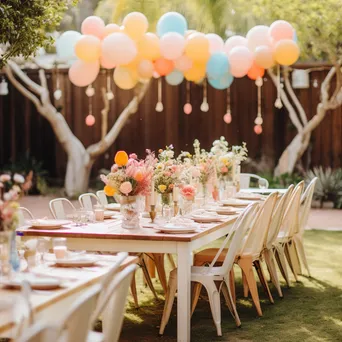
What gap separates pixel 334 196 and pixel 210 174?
6319 mm

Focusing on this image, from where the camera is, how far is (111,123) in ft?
47.8

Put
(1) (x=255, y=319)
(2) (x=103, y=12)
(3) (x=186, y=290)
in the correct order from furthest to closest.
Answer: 1. (2) (x=103, y=12)
2. (1) (x=255, y=319)
3. (3) (x=186, y=290)

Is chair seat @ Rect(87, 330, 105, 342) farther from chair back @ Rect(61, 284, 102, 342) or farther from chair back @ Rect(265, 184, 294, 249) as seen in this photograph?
chair back @ Rect(265, 184, 294, 249)

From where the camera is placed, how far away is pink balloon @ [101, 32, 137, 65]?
9141mm

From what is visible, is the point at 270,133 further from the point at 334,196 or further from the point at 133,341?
the point at 133,341

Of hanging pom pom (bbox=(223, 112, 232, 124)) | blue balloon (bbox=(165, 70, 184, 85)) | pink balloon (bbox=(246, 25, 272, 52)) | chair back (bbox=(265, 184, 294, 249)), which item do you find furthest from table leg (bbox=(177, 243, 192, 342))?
hanging pom pom (bbox=(223, 112, 232, 124))


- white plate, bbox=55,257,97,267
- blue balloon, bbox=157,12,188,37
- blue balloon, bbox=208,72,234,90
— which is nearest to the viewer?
white plate, bbox=55,257,97,267

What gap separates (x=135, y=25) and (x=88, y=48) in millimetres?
691

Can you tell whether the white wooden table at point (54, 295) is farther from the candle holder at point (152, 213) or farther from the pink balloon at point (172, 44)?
the pink balloon at point (172, 44)

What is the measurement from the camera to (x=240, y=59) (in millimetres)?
9984

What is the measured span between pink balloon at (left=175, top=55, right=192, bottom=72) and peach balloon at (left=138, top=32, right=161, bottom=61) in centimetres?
32

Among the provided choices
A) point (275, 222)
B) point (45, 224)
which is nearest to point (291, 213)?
point (275, 222)

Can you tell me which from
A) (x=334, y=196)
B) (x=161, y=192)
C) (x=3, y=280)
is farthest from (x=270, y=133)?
(x=3, y=280)

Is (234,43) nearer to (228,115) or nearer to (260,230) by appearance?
(228,115)
